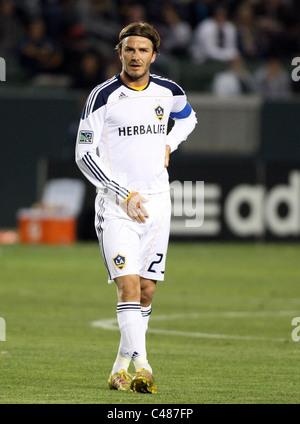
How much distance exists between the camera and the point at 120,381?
24.5ft

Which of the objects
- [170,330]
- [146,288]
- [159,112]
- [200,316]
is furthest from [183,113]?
[200,316]

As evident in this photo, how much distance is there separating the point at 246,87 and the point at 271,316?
12361 mm

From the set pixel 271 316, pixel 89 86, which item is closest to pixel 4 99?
pixel 89 86

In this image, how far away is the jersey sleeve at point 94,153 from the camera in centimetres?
758

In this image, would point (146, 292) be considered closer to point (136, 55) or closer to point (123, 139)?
point (123, 139)

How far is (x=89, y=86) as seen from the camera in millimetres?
22844

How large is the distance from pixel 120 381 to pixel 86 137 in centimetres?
161

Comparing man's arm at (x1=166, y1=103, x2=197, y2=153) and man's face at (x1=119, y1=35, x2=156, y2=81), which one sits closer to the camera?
man's face at (x1=119, y1=35, x2=156, y2=81)

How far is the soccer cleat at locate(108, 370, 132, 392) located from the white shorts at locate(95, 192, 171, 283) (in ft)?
2.07

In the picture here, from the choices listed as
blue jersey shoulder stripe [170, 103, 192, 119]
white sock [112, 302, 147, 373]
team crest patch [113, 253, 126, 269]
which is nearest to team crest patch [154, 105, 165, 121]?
blue jersey shoulder stripe [170, 103, 192, 119]

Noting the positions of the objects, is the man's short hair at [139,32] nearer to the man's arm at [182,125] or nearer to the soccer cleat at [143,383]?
the man's arm at [182,125]

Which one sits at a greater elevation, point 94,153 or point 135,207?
point 94,153

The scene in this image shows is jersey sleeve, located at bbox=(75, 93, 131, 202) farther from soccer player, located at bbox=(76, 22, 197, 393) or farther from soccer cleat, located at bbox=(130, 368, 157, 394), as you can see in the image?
soccer cleat, located at bbox=(130, 368, 157, 394)

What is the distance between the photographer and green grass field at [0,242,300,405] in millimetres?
7430
